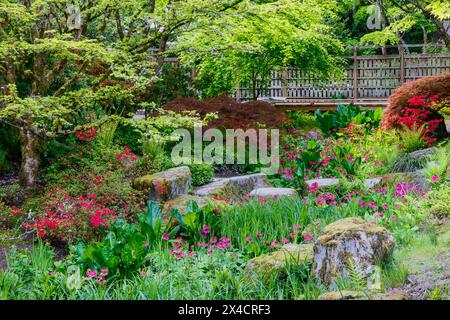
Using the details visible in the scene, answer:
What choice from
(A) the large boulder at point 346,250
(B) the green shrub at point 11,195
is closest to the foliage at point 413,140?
(A) the large boulder at point 346,250

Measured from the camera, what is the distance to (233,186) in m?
8.46

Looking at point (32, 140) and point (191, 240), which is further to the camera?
point (32, 140)

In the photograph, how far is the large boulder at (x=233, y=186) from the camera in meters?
8.09

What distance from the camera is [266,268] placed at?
4.61 meters

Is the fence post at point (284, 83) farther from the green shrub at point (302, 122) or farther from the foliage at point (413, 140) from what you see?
the foliage at point (413, 140)

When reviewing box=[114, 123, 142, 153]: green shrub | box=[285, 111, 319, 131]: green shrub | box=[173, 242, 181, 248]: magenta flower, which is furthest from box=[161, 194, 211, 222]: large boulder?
box=[285, 111, 319, 131]: green shrub

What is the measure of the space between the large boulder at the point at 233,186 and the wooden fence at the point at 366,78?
877cm

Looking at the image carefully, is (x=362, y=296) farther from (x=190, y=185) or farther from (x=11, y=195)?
(x=11, y=195)

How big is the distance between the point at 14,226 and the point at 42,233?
863 mm

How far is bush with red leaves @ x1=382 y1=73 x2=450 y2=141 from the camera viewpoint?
9664 mm

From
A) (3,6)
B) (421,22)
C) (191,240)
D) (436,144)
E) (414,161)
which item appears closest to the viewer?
(191,240)

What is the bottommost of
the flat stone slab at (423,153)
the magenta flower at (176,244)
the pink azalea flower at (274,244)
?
the magenta flower at (176,244)
